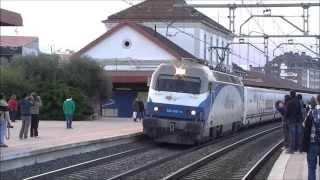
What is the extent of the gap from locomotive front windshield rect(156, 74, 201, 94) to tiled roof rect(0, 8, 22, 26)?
22.8 feet

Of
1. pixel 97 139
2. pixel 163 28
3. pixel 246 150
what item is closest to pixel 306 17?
pixel 246 150

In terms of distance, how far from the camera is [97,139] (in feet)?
80.6

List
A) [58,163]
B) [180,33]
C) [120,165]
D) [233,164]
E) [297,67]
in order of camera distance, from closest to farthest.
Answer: [58,163], [120,165], [233,164], [180,33], [297,67]

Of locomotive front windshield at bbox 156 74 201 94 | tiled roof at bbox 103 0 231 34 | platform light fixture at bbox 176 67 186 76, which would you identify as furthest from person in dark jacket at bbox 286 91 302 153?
tiled roof at bbox 103 0 231 34

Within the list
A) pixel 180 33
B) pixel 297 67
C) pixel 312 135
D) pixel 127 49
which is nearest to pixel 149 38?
pixel 127 49

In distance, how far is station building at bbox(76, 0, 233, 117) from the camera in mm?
60469

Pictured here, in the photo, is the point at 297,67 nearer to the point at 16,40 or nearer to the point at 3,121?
the point at 16,40

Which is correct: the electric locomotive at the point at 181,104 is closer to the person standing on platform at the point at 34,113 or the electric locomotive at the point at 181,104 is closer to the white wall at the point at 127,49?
the person standing on platform at the point at 34,113

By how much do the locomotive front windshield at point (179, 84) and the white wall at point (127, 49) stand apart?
3656 centimetres

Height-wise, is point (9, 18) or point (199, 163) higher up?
point (9, 18)

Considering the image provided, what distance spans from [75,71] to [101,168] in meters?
33.0

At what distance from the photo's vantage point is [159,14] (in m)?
73.3

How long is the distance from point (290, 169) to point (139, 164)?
506 cm

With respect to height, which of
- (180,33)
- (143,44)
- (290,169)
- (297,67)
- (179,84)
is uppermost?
(180,33)
